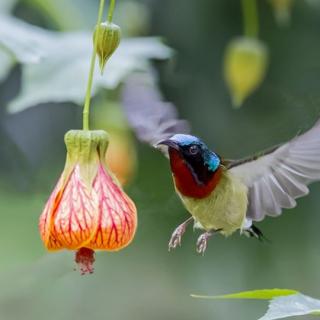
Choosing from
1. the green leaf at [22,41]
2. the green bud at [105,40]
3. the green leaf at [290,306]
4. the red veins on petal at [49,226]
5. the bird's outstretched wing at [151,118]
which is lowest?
the green leaf at [290,306]

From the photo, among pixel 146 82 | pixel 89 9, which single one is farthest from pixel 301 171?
pixel 89 9

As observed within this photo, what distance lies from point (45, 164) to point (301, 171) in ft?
4.16

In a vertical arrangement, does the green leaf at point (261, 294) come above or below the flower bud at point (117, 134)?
below

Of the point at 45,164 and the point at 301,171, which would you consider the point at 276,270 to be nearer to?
the point at 45,164

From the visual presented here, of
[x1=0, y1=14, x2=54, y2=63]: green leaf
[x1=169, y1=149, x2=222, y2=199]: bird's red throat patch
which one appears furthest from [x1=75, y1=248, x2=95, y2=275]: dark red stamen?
[x1=0, y1=14, x2=54, y2=63]: green leaf

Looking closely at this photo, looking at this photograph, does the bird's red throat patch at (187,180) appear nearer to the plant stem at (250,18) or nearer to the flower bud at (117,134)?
the flower bud at (117,134)

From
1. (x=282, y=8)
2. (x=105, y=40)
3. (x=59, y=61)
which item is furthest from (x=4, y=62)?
(x=105, y=40)

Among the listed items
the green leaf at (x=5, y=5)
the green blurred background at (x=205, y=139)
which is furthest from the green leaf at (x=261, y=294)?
the green blurred background at (x=205, y=139)

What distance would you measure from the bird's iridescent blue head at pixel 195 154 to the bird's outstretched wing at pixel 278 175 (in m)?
0.04

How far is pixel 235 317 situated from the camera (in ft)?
8.41

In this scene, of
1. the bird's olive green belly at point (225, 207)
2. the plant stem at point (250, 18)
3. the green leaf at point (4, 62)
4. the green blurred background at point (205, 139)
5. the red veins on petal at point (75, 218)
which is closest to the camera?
the red veins on petal at point (75, 218)

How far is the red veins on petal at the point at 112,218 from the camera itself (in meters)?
1.18

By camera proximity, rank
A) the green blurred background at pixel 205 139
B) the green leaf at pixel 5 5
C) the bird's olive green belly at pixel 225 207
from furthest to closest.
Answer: the green blurred background at pixel 205 139
the green leaf at pixel 5 5
the bird's olive green belly at pixel 225 207

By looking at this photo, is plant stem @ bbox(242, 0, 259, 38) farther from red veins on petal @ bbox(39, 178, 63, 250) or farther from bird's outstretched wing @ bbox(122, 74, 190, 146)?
red veins on petal @ bbox(39, 178, 63, 250)
